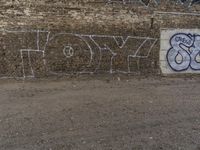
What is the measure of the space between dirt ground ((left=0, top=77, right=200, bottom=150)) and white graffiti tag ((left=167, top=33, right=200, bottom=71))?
6.16 feet

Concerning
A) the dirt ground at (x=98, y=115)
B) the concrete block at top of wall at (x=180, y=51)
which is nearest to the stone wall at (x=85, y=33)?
the concrete block at top of wall at (x=180, y=51)

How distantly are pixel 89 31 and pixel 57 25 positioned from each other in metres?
1.11

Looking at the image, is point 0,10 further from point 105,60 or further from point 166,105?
point 166,105

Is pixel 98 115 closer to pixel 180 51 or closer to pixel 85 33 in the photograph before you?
pixel 85 33

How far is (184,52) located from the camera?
17.7 meters

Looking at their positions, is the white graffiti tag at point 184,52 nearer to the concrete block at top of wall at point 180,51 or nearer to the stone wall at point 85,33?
the concrete block at top of wall at point 180,51

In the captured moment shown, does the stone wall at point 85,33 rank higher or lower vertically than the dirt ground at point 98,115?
higher

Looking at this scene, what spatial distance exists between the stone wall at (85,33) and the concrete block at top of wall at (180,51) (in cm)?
23

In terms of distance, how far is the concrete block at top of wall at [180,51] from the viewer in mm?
17391

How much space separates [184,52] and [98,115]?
766 centimetres

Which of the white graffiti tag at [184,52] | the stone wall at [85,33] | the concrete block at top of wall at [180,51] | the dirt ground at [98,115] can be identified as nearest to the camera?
the dirt ground at [98,115]

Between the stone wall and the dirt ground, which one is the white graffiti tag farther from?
the dirt ground

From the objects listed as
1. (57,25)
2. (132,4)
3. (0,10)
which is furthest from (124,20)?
(0,10)

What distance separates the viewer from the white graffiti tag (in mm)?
17500
